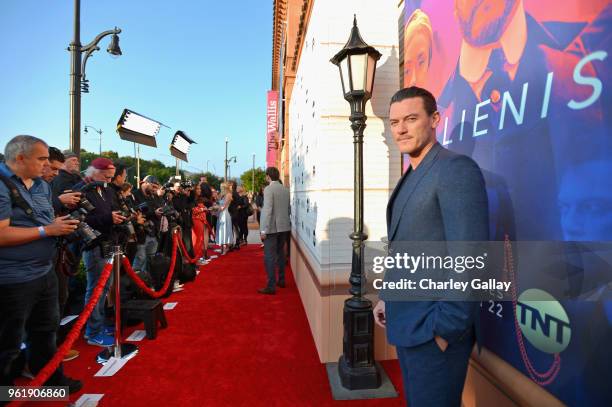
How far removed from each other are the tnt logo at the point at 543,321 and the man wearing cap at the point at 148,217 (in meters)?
5.37

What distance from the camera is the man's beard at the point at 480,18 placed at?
1.67 m

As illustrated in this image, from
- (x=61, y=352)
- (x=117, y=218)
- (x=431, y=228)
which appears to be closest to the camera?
(x=431, y=228)

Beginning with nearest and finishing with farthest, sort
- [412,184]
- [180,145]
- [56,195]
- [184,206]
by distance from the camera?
[412,184], [56,195], [184,206], [180,145]

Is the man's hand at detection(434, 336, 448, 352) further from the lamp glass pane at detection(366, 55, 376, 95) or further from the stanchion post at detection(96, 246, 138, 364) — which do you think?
the stanchion post at detection(96, 246, 138, 364)

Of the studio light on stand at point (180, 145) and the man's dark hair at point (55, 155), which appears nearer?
the man's dark hair at point (55, 155)

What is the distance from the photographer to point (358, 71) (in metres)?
Answer: 2.93

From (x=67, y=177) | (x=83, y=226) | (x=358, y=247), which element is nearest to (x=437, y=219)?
(x=358, y=247)

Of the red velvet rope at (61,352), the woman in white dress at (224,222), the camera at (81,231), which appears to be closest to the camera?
the red velvet rope at (61,352)

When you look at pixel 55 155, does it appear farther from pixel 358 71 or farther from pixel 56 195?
pixel 358 71

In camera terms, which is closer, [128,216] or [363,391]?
[363,391]

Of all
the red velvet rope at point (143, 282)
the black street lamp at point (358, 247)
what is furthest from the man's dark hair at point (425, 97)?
the red velvet rope at point (143, 282)

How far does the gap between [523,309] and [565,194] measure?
62 centimetres

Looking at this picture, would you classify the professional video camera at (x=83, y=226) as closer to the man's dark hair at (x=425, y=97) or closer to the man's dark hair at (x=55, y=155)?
the man's dark hair at (x=55, y=155)

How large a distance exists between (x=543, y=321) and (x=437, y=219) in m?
0.67
